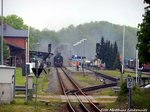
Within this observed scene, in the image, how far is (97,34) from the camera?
189 m

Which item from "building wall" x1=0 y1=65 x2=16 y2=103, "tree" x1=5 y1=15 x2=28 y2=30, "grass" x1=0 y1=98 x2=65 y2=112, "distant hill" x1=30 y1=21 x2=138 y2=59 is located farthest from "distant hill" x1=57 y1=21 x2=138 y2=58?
"building wall" x1=0 y1=65 x2=16 y2=103

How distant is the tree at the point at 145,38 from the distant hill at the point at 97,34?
488ft

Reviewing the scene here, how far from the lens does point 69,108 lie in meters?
26.5

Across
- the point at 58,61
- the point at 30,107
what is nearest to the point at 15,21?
the point at 58,61

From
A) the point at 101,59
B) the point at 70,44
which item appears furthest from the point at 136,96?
the point at 70,44

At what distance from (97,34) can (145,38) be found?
544 ft

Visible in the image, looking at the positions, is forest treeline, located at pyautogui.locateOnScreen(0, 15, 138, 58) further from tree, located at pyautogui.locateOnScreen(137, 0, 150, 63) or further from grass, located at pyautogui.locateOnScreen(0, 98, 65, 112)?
tree, located at pyautogui.locateOnScreen(137, 0, 150, 63)

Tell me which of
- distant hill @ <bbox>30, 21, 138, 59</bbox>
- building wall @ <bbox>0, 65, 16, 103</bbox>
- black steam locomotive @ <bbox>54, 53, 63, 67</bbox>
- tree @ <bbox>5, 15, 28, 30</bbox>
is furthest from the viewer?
distant hill @ <bbox>30, 21, 138, 59</bbox>

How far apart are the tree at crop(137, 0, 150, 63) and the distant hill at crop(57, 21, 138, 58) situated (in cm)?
14871

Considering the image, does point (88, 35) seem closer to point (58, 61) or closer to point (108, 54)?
point (58, 61)

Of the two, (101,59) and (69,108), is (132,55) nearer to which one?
(101,59)

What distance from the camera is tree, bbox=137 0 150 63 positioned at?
2327 cm

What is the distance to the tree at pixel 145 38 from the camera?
23.3 metres

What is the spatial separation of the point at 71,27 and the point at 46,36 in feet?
53.6
